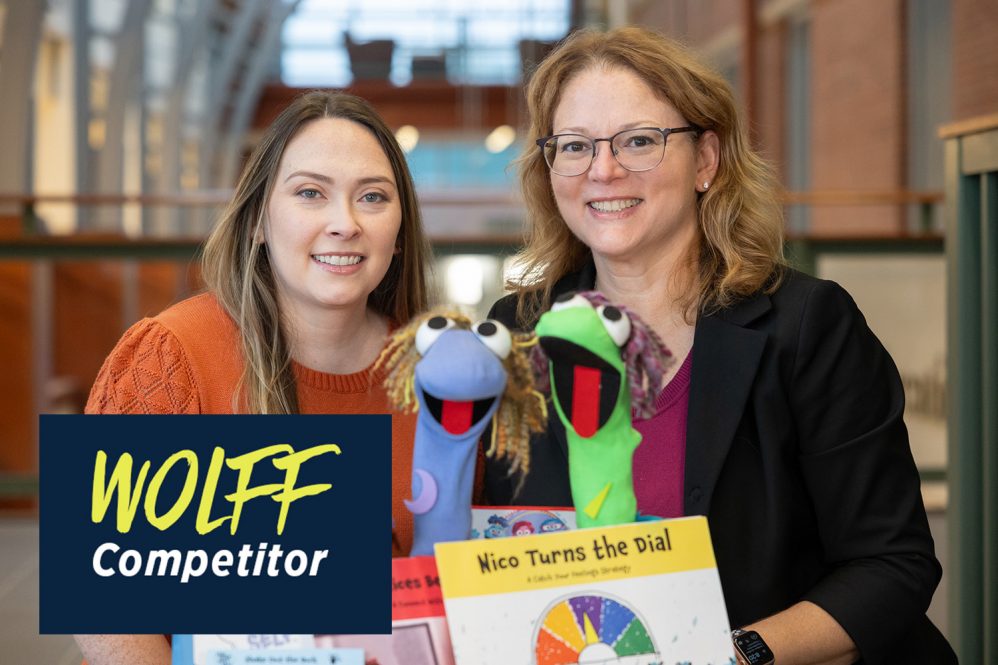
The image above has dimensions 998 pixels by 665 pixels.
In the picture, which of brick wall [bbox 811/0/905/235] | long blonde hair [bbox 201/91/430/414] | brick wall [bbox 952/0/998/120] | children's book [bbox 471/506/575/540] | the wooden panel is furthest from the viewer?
brick wall [bbox 811/0/905/235]

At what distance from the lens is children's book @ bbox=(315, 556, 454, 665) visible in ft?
3.37

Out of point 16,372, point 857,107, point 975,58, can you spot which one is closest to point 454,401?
point 16,372

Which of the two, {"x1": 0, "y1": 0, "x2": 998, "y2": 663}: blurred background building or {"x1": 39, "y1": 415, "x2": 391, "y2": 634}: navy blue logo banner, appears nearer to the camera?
{"x1": 39, "y1": 415, "x2": 391, "y2": 634}: navy blue logo banner

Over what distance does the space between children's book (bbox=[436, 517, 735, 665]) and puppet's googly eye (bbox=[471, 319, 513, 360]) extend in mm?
178

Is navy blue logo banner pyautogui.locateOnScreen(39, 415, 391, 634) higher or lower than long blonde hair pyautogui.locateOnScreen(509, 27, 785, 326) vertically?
lower

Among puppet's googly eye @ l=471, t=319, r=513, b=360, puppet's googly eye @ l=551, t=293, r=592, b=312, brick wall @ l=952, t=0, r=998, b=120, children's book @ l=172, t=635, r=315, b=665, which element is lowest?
children's book @ l=172, t=635, r=315, b=665

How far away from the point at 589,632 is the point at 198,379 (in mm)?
769

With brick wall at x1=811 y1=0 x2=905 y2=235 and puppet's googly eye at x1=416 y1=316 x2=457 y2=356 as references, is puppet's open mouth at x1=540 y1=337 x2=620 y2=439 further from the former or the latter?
brick wall at x1=811 y1=0 x2=905 y2=235

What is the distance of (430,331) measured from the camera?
106cm

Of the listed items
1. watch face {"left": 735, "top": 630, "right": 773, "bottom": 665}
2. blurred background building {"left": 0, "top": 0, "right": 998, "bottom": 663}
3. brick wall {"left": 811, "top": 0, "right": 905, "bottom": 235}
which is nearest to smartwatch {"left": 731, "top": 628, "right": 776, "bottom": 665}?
watch face {"left": 735, "top": 630, "right": 773, "bottom": 665}

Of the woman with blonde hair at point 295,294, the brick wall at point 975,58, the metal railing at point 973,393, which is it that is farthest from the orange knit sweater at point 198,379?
the brick wall at point 975,58

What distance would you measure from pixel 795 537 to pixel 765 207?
0.52 meters

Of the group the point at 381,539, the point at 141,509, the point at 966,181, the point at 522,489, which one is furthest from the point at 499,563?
the point at 966,181

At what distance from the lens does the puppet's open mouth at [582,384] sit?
3.46ft
